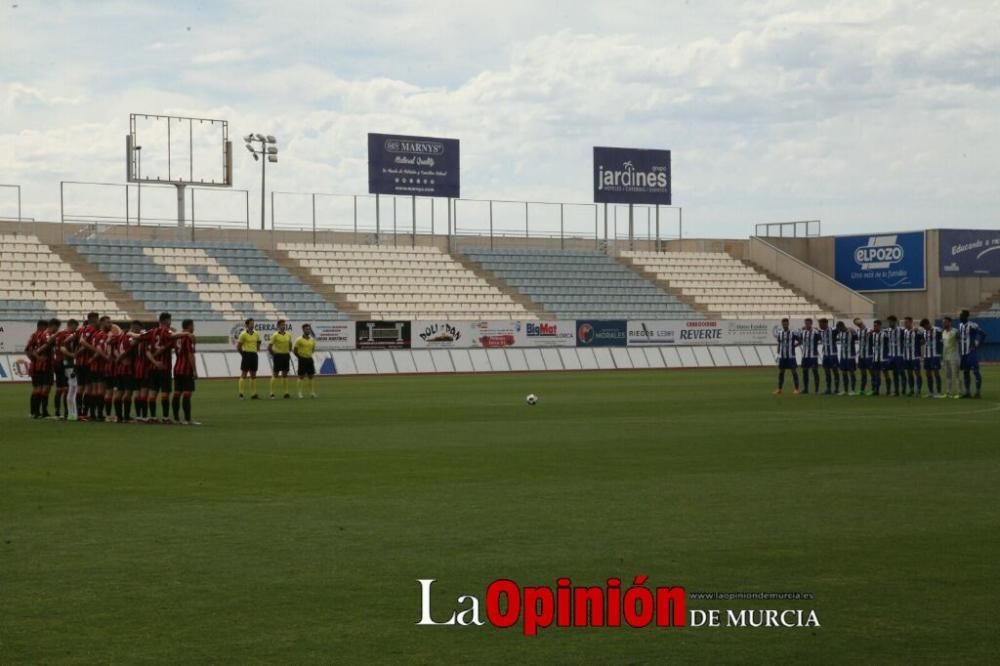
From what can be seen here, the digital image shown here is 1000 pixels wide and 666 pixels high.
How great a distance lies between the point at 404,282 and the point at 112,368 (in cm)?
3722

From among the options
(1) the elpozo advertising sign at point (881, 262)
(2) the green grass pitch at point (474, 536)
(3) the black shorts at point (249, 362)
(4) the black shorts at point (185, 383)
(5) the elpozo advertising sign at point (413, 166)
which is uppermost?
(5) the elpozo advertising sign at point (413, 166)

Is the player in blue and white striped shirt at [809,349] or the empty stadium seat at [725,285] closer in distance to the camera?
the player in blue and white striped shirt at [809,349]

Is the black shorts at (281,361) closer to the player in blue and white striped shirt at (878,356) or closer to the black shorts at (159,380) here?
the black shorts at (159,380)

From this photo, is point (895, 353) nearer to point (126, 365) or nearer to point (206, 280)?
point (126, 365)

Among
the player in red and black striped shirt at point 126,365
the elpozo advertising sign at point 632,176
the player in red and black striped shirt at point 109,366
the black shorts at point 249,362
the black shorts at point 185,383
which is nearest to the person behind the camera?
the black shorts at point 185,383

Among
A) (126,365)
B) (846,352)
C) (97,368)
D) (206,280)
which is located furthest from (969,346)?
(206,280)

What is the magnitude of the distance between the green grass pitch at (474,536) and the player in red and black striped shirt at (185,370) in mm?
2073

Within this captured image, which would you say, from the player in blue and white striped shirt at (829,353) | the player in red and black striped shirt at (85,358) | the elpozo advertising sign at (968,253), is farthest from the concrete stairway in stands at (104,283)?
the elpozo advertising sign at (968,253)

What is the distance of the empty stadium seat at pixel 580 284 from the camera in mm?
63062

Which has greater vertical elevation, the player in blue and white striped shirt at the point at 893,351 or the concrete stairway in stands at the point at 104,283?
the concrete stairway in stands at the point at 104,283

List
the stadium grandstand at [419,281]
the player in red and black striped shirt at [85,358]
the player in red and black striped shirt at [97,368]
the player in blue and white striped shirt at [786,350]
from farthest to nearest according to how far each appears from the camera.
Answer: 1. the stadium grandstand at [419,281]
2. the player in blue and white striped shirt at [786,350]
3. the player in red and black striped shirt at [85,358]
4. the player in red and black striped shirt at [97,368]

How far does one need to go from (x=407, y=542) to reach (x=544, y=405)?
18.6 m

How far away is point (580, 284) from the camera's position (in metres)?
66.2

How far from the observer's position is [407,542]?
407 inches
